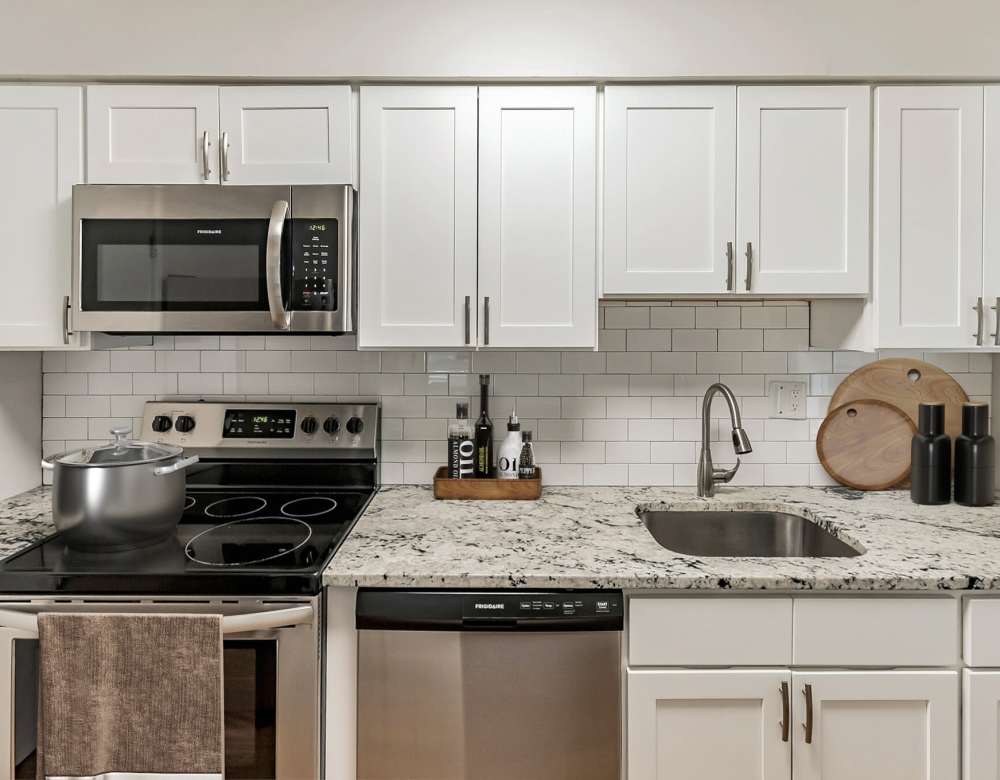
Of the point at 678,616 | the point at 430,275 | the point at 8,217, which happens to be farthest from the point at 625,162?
the point at 8,217

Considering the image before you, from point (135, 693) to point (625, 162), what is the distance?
Answer: 170 centimetres

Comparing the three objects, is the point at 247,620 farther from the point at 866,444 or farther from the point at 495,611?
the point at 866,444

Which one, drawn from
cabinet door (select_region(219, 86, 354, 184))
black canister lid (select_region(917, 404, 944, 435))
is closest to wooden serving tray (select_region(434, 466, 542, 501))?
cabinet door (select_region(219, 86, 354, 184))

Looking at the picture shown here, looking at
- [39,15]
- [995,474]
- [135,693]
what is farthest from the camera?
[995,474]

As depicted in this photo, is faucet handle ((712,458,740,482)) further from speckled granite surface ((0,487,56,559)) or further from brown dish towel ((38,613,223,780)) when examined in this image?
speckled granite surface ((0,487,56,559))

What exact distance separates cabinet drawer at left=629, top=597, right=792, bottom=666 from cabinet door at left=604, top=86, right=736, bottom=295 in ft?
2.77

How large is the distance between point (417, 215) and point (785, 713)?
148cm

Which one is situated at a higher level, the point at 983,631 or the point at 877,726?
the point at 983,631

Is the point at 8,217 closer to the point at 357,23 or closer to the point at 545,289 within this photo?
the point at 357,23

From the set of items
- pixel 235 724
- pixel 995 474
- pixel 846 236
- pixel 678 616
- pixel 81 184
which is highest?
pixel 81 184

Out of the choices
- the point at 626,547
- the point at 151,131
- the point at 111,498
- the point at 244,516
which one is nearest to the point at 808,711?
the point at 626,547

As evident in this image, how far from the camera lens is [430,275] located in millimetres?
1908

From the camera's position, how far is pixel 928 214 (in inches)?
74.8

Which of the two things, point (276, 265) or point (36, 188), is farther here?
point (36, 188)
